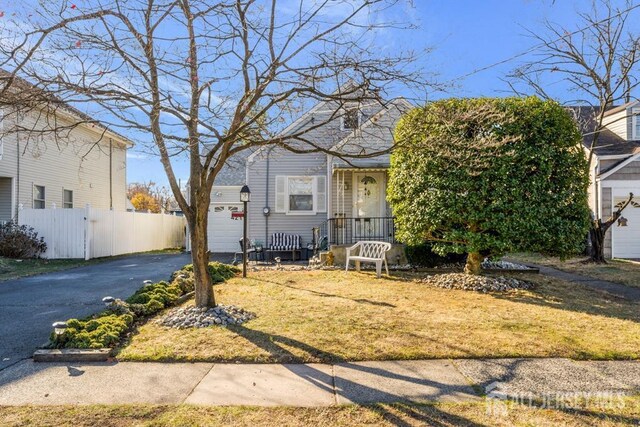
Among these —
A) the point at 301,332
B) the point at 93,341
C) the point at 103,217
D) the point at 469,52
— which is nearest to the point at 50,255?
the point at 103,217

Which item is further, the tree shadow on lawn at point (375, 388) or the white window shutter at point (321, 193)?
the white window shutter at point (321, 193)

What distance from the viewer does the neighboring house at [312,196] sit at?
12297mm

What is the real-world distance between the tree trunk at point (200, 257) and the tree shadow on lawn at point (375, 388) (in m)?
1.45

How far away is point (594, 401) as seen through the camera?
3.20m

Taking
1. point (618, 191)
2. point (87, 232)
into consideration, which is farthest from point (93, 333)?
point (618, 191)

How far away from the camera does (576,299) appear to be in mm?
7344

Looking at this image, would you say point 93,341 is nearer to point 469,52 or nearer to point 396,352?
point 396,352

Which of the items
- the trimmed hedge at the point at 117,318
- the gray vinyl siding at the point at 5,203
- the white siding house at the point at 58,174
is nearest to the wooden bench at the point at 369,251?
the trimmed hedge at the point at 117,318

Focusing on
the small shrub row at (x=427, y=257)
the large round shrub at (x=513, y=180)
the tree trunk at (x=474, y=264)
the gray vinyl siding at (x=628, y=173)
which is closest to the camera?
the large round shrub at (x=513, y=180)

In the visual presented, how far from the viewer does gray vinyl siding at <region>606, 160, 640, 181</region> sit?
14031 millimetres

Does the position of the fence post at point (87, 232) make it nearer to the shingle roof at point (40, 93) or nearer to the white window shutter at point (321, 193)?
the white window shutter at point (321, 193)

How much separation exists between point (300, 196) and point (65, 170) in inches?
461

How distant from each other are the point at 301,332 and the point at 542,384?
107 inches

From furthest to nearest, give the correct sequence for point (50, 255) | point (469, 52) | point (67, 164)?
point (67, 164) < point (50, 255) < point (469, 52)
